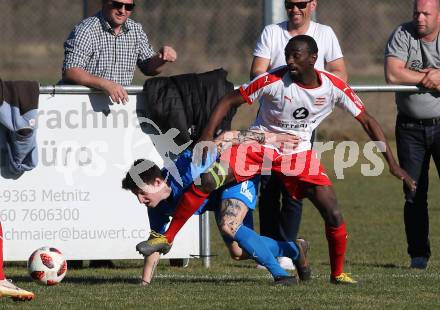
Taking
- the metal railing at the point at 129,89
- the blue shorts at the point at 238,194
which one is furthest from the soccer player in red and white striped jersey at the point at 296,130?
the metal railing at the point at 129,89

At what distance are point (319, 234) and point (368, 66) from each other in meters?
16.5

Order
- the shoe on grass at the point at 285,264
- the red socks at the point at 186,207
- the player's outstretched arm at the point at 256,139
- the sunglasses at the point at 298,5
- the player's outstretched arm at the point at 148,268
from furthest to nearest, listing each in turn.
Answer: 1. the shoe on grass at the point at 285,264
2. the sunglasses at the point at 298,5
3. the player's outstretched arm at the point at 148,268
4. the player's outstretched arm at the point at 256,139
5. the red socks at the point at 186,207

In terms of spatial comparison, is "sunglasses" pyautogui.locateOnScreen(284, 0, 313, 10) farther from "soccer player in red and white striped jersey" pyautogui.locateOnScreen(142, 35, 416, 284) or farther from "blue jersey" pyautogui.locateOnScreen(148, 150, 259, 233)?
"blue jersey" pyautogui.locateOnScreen(148, 150, 259, 233)

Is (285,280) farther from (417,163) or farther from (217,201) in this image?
(417,163)

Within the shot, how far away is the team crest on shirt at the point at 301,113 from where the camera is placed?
31.0 feet

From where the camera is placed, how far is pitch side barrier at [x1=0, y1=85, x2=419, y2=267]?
10.9m

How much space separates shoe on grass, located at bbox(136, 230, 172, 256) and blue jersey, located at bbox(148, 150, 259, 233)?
0.91ft

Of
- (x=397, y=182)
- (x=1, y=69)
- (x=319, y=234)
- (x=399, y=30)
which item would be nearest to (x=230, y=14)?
(x=1, y=69)

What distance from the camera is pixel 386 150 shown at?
9.39m

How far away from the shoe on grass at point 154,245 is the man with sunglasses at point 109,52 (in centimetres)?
183

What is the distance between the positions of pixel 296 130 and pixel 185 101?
157cm

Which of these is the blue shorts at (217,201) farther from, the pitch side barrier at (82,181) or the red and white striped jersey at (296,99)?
the pitch side barrier at (82,181)

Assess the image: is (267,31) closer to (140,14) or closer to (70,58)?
(70,58)

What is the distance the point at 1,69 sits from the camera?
102 ft
